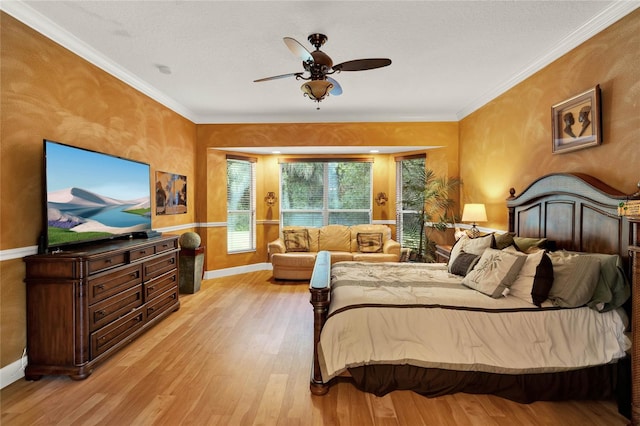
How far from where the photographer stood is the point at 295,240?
20.9 ft

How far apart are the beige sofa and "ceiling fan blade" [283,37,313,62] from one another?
3764 mm

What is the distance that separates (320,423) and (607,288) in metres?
2.15

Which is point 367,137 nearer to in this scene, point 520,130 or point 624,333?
point 520,130

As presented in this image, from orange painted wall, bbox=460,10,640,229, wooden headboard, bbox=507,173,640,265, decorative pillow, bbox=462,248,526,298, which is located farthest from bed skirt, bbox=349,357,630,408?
orange painted wall, bbox=460,10,640,229

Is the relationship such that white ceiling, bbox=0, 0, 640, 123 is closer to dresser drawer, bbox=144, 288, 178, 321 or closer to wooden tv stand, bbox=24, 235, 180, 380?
wooden tv stand, bbox=24, 235, 180, 380

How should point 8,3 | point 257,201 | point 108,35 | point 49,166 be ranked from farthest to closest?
point 257,201 → point 108,35 → point 49,166 → point 8,3

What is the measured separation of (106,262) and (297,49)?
7.85ft

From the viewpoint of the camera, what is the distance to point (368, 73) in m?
3.93

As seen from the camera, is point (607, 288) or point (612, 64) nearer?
point (607, 288)

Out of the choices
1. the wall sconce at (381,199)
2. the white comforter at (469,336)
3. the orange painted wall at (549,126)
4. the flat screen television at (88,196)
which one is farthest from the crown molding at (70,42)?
the orange painted wall at (549,126)

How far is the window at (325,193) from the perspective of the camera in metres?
7.07

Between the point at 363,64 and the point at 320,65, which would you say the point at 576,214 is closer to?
the point at 363,64

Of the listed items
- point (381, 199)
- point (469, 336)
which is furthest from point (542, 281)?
point (381, 199)

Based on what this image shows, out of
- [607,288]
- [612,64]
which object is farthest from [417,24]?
[607,288]
